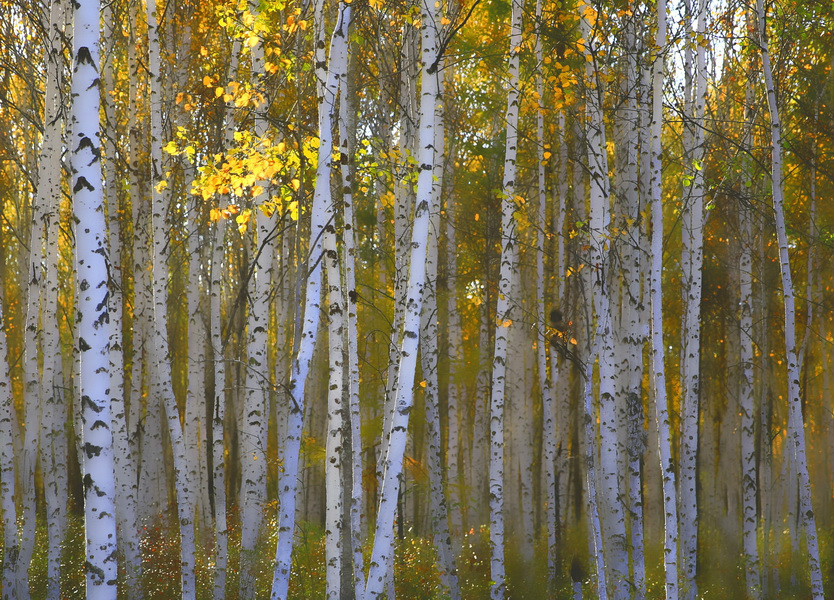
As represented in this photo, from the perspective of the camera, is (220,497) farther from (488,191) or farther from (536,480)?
(536,480)

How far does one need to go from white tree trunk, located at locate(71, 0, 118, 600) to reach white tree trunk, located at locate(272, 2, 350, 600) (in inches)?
62.8

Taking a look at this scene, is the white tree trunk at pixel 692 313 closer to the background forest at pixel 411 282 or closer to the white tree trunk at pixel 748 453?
the background forest at pixel 411 282

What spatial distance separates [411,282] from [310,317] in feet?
3.28

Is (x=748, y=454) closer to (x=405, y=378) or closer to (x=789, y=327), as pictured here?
(x=789, y=327)

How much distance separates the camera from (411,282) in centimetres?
609

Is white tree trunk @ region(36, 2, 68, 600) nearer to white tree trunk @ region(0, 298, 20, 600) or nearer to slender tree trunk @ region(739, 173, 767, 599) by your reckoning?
white tree trunk @ region(0, 298, 20, 600)

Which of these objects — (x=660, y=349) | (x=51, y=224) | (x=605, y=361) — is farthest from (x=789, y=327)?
(x=51, y=224)

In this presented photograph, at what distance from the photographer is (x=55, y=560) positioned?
31.3 ft

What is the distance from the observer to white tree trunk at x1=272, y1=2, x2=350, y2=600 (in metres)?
6.38

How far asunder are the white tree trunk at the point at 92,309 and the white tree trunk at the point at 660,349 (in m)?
5.24

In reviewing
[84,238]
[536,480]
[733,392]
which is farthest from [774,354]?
[84,238]

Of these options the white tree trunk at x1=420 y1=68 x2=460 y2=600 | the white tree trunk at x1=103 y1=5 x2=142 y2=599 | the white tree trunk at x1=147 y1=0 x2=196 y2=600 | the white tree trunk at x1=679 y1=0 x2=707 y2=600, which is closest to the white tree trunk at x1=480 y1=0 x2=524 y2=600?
the white tree trunk at x1=420 y1=68 x2=460 y2=600

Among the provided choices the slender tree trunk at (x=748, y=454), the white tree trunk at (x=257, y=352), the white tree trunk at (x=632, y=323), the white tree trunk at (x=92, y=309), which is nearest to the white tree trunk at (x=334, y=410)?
the white tree trunk at (x=257, y=352)

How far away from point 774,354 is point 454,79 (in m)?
10.5
